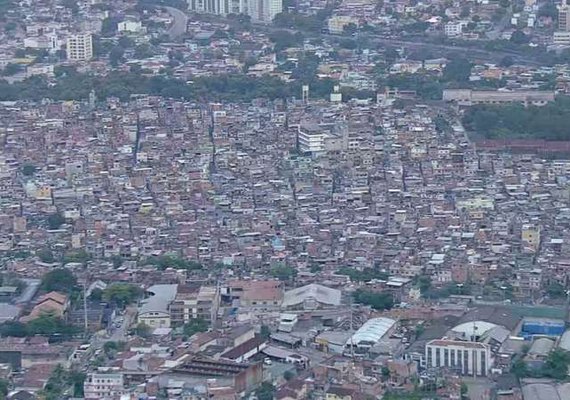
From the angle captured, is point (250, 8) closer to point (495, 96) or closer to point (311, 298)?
point (495, 96)

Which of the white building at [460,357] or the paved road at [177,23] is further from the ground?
the white building at [460,357]

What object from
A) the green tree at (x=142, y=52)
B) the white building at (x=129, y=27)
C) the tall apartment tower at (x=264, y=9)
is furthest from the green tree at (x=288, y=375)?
the tall apartment tower at (x=264, y=9)

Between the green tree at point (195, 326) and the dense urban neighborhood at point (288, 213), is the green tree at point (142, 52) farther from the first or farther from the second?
the green tree at point (195, 326)

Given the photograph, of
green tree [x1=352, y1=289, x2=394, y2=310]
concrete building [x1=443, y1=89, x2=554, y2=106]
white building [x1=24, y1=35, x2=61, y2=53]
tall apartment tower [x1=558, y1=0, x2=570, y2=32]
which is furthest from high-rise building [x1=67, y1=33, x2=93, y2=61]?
green tree [x1=352, y1=289, x2=394, y2=310]

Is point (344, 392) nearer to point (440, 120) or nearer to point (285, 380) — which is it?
point (285, 380)

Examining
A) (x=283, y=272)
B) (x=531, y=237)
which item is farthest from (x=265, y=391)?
(x=531, y=237)

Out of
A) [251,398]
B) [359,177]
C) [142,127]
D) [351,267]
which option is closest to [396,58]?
[142,127]

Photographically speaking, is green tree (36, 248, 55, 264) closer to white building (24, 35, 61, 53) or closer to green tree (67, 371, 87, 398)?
green tree (67, 371, 87, 398)
